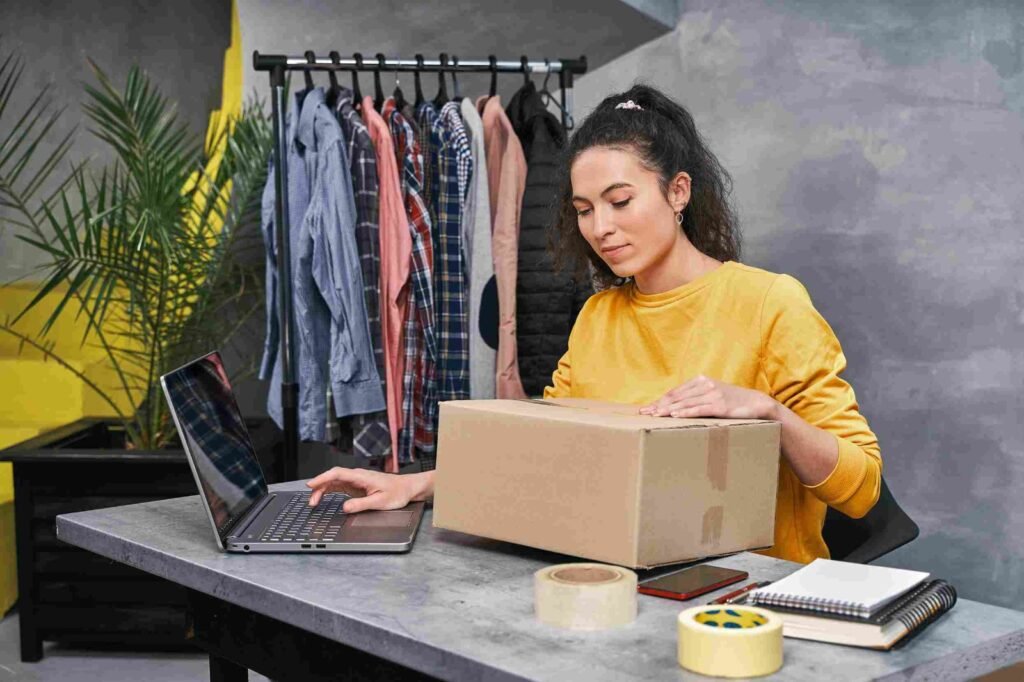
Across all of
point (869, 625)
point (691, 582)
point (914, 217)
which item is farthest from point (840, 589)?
point (914, 217)

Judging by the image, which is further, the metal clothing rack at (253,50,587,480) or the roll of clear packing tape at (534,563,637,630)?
the metal clothing rack at (253,50,587,480)

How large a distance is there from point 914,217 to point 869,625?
211 cm

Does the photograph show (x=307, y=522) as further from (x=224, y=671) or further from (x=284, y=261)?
(x=284, y=261)

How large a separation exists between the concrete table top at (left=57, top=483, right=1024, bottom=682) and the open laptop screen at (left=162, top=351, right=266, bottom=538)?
2.5 inches

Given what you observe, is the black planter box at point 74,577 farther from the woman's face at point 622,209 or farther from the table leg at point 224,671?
the woman's face at point 622,209

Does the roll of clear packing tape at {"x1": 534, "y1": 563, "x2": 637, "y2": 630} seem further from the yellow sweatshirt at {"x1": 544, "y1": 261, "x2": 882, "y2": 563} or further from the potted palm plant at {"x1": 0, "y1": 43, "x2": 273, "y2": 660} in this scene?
the potted palm plant at {"x1": 0, "y1": 43, "x2": 273, "y2": 660}

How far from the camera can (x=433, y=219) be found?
10.3 feet

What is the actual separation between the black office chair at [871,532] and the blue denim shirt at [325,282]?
1398 millimetres

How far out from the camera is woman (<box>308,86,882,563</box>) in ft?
5.39

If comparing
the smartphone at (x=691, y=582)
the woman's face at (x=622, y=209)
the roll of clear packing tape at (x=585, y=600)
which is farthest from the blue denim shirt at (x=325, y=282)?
the roll of clear packing tape at (x=585, y=600)

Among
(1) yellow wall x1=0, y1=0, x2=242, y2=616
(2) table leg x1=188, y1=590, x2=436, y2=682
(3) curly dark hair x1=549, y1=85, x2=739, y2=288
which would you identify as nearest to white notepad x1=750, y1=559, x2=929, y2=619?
(2) table leg x1=188, y1=590, x2=436, y2=682

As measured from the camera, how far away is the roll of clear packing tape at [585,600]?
1069mm

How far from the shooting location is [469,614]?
113 cm

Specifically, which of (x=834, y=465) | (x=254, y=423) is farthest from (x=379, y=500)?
(x=254, y=423)
